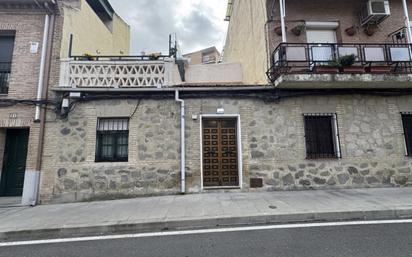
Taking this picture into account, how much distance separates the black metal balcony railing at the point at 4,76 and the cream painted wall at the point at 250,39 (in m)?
8.76

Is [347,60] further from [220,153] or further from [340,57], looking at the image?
[220,153]

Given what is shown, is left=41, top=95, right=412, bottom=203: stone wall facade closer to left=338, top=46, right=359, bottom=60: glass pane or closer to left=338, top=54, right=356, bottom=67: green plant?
left=338, top=54, right=356, bottom=67: green plant

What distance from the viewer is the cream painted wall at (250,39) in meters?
8.71

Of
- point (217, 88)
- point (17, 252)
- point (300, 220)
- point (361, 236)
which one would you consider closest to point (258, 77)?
point (217, 88)

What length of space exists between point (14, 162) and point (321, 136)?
409 inches

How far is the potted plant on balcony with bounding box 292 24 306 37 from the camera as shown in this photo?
817cm

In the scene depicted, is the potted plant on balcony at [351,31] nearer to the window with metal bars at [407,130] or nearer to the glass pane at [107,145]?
the window with metal bars at [407,130]

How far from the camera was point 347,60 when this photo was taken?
7.12 metres

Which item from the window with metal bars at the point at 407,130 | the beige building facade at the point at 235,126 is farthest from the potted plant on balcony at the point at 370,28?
the window with metal bars at the point at 407,130

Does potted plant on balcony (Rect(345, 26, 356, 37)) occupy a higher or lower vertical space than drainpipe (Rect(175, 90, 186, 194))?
higher

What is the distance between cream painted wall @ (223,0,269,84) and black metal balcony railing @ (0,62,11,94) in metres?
8.76

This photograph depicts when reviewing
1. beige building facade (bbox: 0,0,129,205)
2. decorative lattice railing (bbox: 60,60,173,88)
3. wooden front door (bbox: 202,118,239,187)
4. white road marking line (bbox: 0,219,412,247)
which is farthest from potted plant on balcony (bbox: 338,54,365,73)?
beige building facade (bbox: 0,0,129,205)

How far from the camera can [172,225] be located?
470 cm

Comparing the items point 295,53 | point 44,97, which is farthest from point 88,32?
point 295,53
